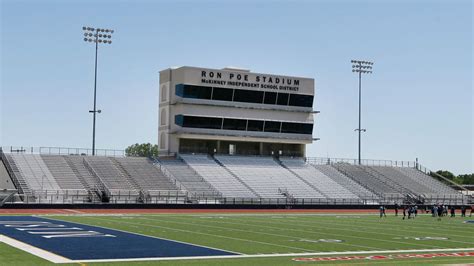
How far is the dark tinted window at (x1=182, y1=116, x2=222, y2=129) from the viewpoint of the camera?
6375 centimetres

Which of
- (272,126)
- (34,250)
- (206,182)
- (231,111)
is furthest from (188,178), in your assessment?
(34,250)

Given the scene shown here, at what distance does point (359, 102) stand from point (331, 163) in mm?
7243

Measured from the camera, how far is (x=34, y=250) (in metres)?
22.4

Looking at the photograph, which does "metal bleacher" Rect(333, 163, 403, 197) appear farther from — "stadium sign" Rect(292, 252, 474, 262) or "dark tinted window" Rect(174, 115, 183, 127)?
"stadium sign" Rect(292, 252, 474, 262)

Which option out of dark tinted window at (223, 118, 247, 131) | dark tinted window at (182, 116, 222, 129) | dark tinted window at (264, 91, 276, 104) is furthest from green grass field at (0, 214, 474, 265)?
dark tinted window at (264, 91, 276, 104)

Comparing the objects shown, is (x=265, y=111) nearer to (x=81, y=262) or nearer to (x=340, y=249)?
(x=340, y=249)

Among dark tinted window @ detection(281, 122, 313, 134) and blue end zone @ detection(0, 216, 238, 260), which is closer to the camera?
blue end zone @ detection(0, 216, 238, 260)

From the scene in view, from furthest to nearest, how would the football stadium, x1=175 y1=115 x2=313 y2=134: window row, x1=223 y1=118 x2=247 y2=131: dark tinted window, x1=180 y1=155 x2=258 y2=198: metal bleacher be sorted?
x1=223 y1=118 x2=247 y2=131: dark tinted window, x1=175 y1=115 x2=313 y2=134: window row, x1=180 y1=155 x2=258 y2=198: metal bleacher, the football stadium

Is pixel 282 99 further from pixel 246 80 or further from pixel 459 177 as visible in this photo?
pixel 459 177

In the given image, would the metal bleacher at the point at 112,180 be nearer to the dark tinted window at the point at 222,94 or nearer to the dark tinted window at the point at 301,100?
the dark tinted window at the point at 222,94

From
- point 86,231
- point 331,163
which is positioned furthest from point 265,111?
point 86,231

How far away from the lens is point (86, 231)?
30188 mm

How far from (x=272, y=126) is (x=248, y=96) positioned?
382cm

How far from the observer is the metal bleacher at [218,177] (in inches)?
2341
